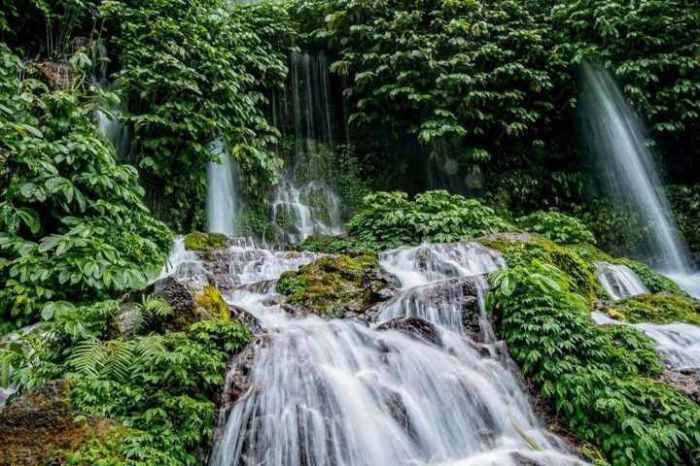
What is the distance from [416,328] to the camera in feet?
13.2

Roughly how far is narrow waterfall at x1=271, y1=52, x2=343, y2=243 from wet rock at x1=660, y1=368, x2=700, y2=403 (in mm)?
7994

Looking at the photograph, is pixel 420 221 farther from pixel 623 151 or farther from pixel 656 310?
pixel 623 151

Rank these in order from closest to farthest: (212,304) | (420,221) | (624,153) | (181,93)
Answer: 1. (212,304)
2. (181,93)
3. (420,221)
4. (624,153)

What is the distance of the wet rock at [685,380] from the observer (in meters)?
3.16

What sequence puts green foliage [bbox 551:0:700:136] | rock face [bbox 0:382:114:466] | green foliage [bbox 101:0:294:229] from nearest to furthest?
rock face [bbox 0:382:114:466], green foliage [bbox 101:0:294:229], green foliage [bbox 551:0:700:136]

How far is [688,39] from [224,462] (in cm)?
1353

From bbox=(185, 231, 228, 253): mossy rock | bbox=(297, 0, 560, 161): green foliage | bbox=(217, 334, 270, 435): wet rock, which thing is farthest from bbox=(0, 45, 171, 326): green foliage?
bbox=(297, 0, 560, 161): green foliage

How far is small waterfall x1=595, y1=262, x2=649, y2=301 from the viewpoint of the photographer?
6347 mm

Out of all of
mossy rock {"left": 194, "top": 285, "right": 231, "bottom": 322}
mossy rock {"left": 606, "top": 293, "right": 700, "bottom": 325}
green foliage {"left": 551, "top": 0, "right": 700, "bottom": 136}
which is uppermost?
green foliage {"left": 551, "top": 0, "right": 700, "bottom": 136}

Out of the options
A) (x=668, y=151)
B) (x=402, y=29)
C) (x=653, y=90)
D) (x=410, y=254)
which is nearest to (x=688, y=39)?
(x=653, y=90)

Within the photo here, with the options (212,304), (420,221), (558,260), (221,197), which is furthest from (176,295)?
(221,197)

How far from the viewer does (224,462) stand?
8.60ft

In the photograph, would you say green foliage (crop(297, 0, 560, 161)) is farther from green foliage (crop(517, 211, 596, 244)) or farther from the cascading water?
green foliage (crop(517, 211, 596, 244))

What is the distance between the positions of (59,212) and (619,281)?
7.75 meters
